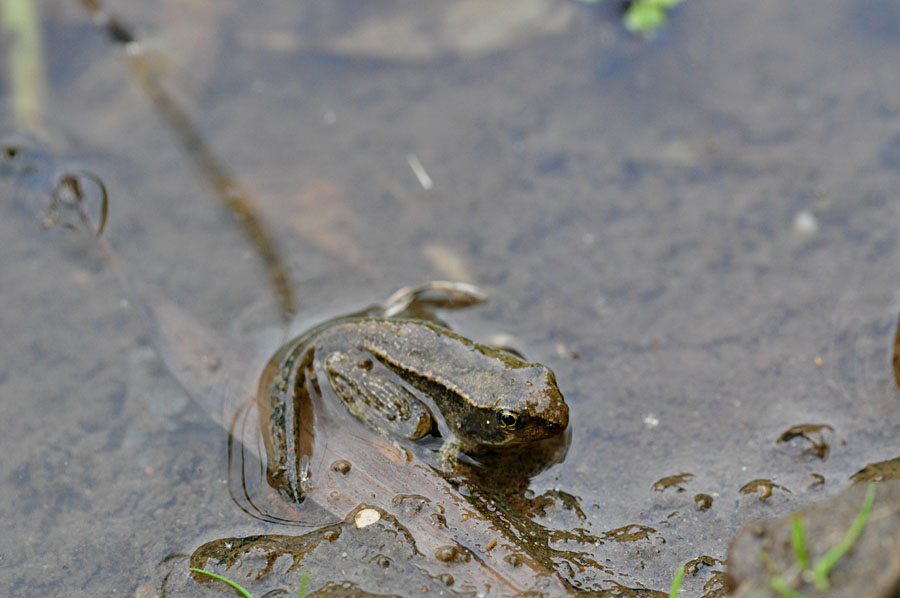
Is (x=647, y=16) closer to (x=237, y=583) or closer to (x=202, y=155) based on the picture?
(x=202, y=155)

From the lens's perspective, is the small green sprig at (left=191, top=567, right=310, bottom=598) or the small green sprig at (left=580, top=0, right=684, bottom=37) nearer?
the small green sprig at (left=191, top=567, right=310, bottom=598)

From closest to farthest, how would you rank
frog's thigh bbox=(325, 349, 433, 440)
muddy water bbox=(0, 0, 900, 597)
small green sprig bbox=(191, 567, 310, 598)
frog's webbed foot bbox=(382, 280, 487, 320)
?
small green sprig bbox=(191, 567, 310, 598), muddy water bbox=(0, 0, 900, 597), frog's thigh bbox=(325, 349, 433, 440), frog's webbed foot bbox=(382, 280, 487, 320)

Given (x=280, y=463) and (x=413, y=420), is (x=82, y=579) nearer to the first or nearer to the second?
(x=280, y=463)

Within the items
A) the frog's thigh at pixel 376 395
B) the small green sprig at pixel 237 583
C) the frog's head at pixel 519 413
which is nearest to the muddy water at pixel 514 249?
the small green sprig at pixel 237 583

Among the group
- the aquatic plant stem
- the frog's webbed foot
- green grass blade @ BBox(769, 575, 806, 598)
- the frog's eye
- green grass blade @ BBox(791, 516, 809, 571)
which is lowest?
the frog's webbed foot

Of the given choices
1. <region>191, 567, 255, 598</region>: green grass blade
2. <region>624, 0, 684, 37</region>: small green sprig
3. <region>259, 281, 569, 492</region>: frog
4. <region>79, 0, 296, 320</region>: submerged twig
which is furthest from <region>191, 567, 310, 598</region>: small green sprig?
<region>624, 0, 684, 37</region>: small green sprig

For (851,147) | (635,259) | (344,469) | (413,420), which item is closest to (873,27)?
(851,147)

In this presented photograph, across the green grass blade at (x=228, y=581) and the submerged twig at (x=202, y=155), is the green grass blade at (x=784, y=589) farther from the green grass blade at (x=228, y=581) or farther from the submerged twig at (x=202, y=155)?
the submerged twig at (x=202, y=155)

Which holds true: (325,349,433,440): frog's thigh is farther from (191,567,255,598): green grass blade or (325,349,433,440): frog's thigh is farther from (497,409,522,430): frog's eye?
(191,567,255,598): green grass blade
